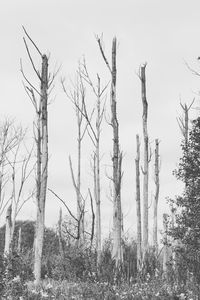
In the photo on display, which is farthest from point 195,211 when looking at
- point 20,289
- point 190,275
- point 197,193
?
point 20,289

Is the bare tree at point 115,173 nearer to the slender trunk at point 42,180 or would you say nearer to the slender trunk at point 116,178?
the slender trunk at point 116,178

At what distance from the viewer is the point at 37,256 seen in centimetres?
1023

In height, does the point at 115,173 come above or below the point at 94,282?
above

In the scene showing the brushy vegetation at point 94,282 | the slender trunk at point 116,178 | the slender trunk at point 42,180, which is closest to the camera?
the brushy vegetation at point 94,282

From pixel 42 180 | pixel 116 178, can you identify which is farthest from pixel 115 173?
pixel 42 180

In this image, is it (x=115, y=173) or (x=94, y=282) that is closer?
(x=94, y=282)

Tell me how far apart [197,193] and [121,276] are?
3.30 meters

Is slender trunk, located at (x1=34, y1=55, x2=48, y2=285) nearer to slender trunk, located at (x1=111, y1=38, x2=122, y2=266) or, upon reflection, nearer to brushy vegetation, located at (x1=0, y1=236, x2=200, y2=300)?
brushy vegetation, located at (x1=0, y1=236, x2=200, y2=300)

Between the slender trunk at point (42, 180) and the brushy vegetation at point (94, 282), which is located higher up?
the slender trunk at point (42, 180)

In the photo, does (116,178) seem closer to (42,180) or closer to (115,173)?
(115,173)

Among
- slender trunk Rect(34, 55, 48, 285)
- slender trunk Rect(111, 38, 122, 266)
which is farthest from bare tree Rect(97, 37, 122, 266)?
slender trunk Rect(34, 55, 48, 285)

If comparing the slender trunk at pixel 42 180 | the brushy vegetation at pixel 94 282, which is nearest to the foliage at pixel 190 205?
the brushy vegetation at pixel 94 282

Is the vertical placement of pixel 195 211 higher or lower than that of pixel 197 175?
lower

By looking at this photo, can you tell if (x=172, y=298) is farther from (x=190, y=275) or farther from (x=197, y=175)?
(x=197, y=175)
